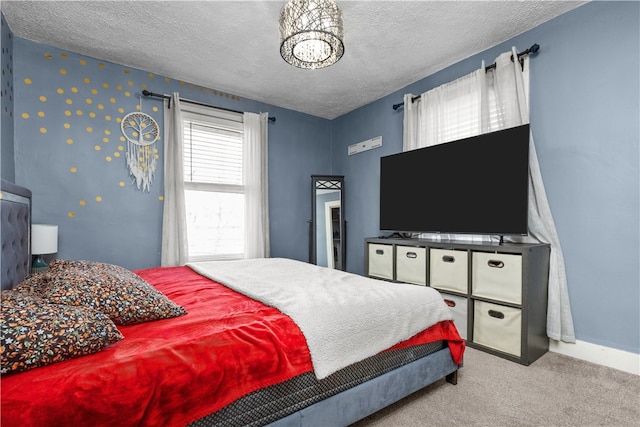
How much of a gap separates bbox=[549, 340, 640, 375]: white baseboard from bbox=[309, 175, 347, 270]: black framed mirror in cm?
242

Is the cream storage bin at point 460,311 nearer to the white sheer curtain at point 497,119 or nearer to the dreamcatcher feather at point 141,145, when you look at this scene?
the white sheer curtain at point 497,119

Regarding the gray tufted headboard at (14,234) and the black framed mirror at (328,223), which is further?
the black framed mirror at (328,223)

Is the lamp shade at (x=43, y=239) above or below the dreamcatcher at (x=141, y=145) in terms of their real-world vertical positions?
below

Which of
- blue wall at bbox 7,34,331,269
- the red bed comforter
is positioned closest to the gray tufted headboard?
blue wall at bbox 7,34,331,269

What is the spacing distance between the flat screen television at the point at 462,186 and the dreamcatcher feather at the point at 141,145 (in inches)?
97.4

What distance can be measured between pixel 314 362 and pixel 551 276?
2.11 metres

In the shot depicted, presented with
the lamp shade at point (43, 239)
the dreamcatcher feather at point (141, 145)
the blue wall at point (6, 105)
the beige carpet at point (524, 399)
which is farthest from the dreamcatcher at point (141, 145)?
the beige carpet at point (524, 399)

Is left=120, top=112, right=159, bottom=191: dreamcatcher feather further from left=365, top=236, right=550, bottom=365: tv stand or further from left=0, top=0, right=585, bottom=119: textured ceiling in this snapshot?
left=365, top=236, right=550, bottom=365: tv stand

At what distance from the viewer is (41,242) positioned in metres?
2.37

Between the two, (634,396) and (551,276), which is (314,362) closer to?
(634,396)

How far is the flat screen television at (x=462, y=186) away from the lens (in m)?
2.45

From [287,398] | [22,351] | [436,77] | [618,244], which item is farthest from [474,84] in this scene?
[22,351]

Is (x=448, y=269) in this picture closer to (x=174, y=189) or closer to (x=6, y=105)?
(x=174, y=189)

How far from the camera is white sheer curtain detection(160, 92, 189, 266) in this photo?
328 centimetres
